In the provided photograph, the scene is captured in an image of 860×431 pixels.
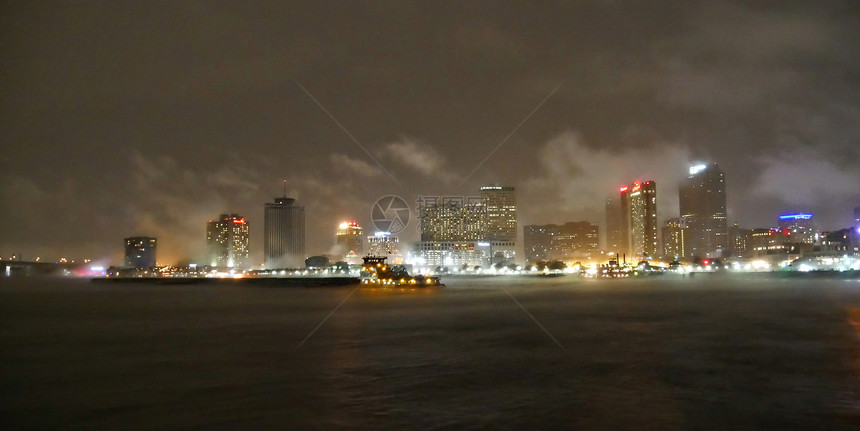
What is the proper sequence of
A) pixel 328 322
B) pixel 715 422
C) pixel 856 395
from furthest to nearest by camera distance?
pixel 328 322, pixel 856 395, pixel 715 422

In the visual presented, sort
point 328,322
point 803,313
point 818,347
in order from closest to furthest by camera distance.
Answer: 1. point 818,347
2. point 328,322
3. point 803,313

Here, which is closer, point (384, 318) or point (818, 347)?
point (818, 347)

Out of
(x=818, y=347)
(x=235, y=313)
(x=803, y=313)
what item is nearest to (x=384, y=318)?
(x=235, y=313)

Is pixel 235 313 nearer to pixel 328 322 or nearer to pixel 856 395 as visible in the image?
pixel 328 322

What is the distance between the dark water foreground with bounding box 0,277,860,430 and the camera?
13.6 meters

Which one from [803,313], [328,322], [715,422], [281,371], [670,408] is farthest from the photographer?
[803,313]

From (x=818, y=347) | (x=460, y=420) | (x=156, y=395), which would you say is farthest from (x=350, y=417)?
(x=818, y=347)

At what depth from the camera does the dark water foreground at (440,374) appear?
1364cm

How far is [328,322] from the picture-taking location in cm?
3662

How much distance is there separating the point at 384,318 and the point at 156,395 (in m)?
22.9

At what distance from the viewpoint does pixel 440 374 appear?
61.8 feet

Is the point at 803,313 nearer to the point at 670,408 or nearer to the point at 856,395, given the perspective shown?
the point at 856,395

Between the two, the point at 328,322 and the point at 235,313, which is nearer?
Result: the point at 328,322

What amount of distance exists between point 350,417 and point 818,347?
19.0m
